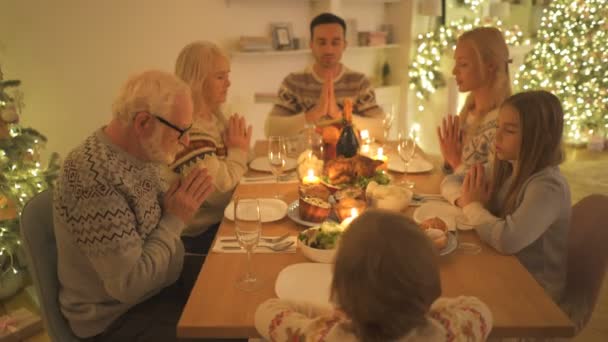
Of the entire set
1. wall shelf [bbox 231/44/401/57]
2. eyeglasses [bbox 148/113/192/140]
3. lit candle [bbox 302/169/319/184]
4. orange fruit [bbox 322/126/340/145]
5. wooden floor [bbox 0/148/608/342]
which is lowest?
wooden floor [bbox 0/148/608/342]

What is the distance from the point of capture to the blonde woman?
209 cm

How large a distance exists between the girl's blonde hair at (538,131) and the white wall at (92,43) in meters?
2.79

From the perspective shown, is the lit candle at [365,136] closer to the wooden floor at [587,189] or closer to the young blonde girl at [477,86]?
the young blonde girl at [477,86]

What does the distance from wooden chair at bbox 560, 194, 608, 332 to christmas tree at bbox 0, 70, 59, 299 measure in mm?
2517

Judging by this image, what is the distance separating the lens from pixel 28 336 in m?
2.32

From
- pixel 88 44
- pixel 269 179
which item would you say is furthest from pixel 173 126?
pixel 88 44

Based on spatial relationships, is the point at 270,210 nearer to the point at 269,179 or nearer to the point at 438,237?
the point at 269,179

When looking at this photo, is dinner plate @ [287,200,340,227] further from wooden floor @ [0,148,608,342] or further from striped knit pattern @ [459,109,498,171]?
wooden floor @ [0,148,608,342]

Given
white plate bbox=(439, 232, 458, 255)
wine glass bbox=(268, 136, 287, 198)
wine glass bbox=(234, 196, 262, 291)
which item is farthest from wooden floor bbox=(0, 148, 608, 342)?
wine glass bbox=(234, 196, 262, 291)

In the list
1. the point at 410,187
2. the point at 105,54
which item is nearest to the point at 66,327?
the point at 410,187

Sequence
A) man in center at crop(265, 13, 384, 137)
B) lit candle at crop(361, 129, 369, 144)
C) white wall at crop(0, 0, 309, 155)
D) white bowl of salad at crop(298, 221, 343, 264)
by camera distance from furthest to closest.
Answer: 1. white wall at crop(0, 0, 309, 155)
2. man in center at crop(265, 13, 384, 137)
3. lit candle at crop(361, 129, 369, 144)
4. white bowl of salad at crop(298, 221, 343, 264)

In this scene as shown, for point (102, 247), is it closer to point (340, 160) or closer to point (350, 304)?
point (350, 304)

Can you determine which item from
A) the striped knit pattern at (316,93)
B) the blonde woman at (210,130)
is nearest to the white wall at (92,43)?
the striped knit pattern at (316,93)

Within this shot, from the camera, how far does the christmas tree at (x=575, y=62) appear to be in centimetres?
484
